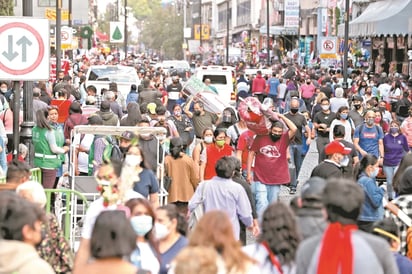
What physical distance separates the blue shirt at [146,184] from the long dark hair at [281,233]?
13.9ft

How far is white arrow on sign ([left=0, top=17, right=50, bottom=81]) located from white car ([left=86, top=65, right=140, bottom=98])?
68.8 ft

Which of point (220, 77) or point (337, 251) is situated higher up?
point (337, 251)

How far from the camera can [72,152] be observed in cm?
1475

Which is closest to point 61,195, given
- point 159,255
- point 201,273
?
point 159,255

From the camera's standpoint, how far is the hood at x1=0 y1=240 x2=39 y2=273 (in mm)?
6988

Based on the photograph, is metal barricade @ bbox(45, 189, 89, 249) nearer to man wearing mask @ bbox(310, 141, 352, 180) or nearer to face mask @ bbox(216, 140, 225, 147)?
face mask @ bbox(216, 140, 225, 147)

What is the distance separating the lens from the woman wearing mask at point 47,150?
52.6ft

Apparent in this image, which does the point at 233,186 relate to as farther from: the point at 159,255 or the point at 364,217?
the point at 159,255

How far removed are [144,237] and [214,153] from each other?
6922mm

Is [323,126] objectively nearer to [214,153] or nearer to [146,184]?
[214,153]

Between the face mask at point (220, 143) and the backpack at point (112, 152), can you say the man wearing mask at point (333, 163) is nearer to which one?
the backpack at point (112, 152)

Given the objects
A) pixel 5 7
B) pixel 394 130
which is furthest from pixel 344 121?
pixel 5 7

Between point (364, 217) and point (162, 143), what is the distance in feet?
10.9

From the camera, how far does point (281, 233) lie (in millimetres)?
7977
